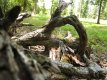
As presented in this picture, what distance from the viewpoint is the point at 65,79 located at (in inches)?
268

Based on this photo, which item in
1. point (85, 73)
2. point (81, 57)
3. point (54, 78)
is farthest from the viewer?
point (81, 57)

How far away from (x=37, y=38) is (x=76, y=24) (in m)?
1.18

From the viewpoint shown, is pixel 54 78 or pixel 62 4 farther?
pixel 62 4

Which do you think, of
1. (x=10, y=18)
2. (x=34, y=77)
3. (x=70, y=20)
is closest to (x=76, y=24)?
(x=70, y=20)

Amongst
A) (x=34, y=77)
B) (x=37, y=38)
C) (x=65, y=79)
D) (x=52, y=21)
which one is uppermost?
(x=34, y=77)

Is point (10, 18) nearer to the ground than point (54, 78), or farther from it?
farther from it

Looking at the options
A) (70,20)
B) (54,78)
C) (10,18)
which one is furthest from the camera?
(70,20)

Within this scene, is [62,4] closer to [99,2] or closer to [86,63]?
[86,63]

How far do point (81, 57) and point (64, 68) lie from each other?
4.54 feet

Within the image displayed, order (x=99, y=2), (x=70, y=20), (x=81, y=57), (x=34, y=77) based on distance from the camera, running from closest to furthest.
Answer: (x=34, y=77), (x=70, y=20), (x=81, y=57), (x=99, y=2)

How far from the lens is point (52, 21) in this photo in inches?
301

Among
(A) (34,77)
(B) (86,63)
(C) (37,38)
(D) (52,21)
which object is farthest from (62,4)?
(A) (34,77)

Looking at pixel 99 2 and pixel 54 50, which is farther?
pixel 99 2

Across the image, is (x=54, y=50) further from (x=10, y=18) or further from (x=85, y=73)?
Answer: (x=10, y=18)
